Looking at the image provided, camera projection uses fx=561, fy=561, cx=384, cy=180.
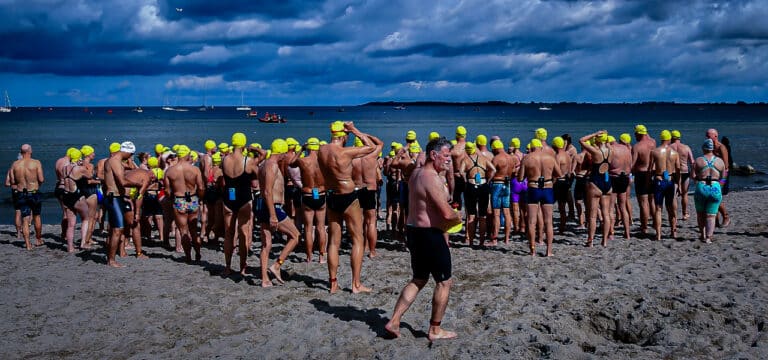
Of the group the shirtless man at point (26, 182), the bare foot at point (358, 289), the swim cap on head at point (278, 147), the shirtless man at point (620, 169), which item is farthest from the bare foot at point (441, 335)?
the shirtless man at point (26, 182)

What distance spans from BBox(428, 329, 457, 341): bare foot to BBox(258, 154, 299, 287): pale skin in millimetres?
2749

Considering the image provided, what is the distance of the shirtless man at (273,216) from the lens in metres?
7.38

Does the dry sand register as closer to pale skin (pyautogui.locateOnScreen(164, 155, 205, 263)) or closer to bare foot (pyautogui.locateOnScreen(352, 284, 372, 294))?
bare foot (pyautogui.locateOnScreen(352, 284, 372, 294))

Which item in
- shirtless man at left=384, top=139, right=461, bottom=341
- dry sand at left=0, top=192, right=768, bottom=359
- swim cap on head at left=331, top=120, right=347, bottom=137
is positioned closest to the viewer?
shirtless man at left=384, top=139, right=461, bottom=341

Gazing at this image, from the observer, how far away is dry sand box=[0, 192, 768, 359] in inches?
226

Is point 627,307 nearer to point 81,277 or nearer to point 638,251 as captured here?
point 638,251

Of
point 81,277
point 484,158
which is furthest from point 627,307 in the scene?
point 81,277

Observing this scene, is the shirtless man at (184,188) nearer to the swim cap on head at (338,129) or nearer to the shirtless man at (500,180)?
the swim cap on head at (338,129)

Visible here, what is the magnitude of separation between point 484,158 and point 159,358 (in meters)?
6.58

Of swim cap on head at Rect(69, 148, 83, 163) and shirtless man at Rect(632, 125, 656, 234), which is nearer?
swim cap on head at Rect(69, 148, 83, 163)

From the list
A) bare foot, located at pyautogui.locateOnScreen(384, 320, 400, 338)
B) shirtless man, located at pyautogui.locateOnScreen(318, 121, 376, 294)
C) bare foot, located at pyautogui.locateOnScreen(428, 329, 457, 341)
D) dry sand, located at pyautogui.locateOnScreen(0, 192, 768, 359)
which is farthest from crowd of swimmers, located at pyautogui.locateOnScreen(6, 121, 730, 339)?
bare foot, located at pyautogui.locateOnScreen(428, 329, 457, 341)

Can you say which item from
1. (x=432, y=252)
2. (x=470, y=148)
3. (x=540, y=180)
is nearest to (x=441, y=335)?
(x=432, y=252)

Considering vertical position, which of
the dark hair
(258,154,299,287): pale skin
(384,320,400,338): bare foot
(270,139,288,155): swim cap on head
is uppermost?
the dark hair

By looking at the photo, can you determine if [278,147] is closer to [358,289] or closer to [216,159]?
[358,289]
